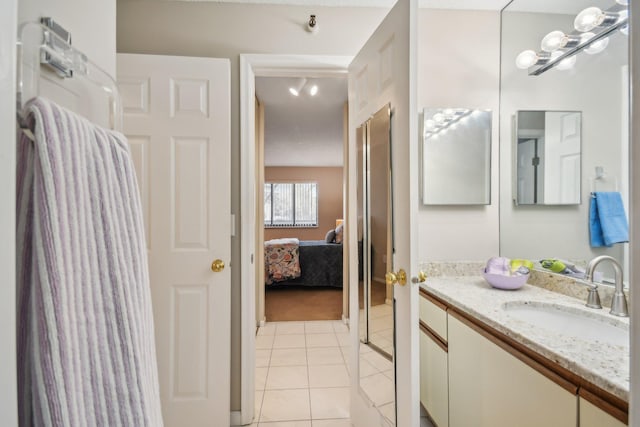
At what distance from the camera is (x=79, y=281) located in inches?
18.2

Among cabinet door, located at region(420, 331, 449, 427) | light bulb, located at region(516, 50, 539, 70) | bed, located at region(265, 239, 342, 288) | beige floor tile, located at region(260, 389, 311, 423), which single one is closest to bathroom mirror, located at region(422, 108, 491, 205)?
light bulb, located at region(516, 50, 539, 70)

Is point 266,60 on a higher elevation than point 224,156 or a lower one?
higher

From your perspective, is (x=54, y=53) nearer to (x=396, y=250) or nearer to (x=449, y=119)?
(x=396, y=250)

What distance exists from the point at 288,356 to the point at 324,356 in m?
0.31

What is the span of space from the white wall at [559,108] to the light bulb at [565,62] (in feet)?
0.08

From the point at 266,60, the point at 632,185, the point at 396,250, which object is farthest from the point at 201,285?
the point at 632,185

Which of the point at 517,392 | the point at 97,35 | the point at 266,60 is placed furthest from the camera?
the point at 266,60

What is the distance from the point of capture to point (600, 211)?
1.33m

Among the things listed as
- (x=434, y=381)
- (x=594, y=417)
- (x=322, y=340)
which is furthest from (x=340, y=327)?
(x=594, y=417)

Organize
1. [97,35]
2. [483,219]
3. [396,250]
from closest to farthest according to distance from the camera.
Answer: [97,35] → [396,250] → [483,219]

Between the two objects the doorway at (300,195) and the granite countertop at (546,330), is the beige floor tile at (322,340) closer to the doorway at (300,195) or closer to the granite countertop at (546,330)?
the doorway at (300,195)

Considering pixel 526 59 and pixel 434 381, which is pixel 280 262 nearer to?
pixel 434 381

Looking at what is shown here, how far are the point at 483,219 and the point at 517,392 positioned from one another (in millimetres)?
1145

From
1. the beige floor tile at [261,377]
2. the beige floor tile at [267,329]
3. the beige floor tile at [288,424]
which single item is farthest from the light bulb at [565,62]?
the beige floor tile at [267,329]
